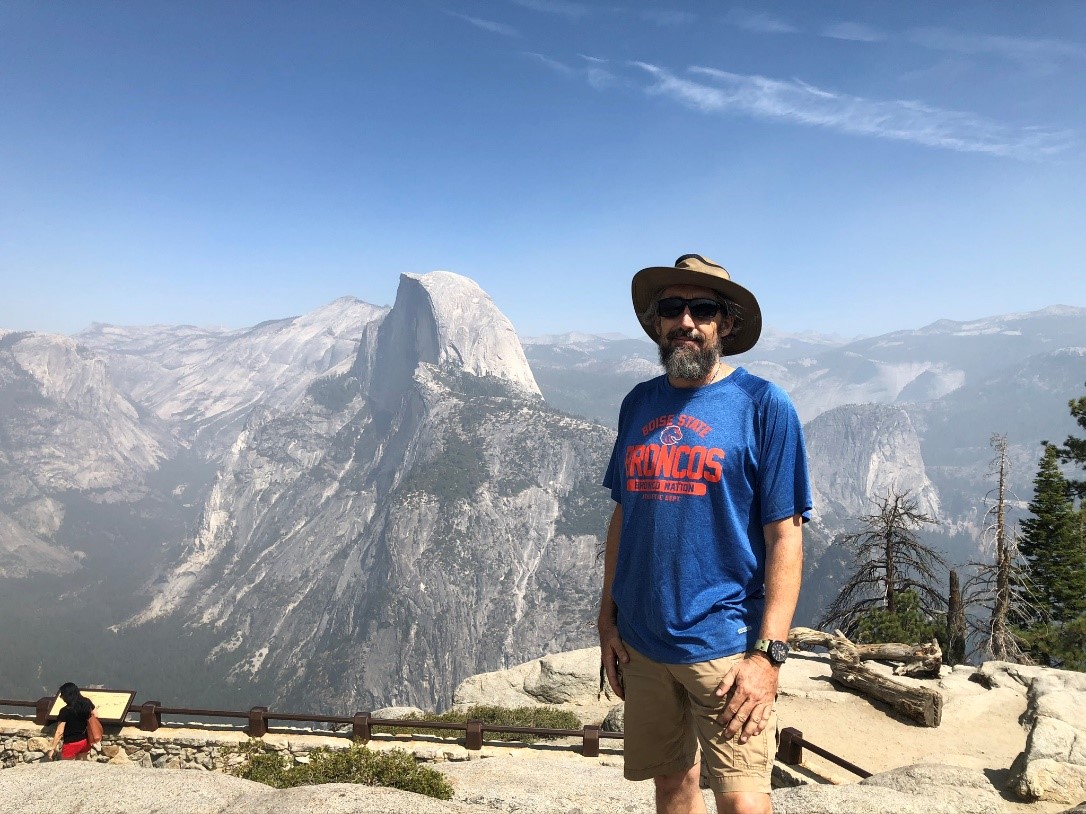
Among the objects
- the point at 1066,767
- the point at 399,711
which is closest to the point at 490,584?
the point at 399,711

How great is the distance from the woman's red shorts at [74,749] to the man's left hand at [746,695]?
13181 mm

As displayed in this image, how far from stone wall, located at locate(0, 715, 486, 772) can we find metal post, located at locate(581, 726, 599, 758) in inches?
76.1

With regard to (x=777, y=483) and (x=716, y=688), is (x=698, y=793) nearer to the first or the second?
(x=716, y=688)

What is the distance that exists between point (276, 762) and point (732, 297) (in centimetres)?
1219

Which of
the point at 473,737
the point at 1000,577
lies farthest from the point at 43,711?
the point at 1000,577

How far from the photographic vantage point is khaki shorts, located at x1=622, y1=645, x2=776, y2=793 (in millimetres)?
3193

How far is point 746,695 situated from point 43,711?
16.2 m

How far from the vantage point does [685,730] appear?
11.9 ft

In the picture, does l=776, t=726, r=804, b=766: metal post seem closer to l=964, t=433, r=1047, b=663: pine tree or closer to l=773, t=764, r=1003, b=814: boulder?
l=773, t=764, r=1003, b=814: boulder

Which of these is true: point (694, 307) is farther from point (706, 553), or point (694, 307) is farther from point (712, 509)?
point (706, 553)

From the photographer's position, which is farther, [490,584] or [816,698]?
[490,584]

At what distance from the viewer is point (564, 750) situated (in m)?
12.4

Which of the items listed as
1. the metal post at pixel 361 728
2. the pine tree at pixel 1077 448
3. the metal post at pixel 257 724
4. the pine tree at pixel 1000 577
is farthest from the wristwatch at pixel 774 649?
the pine tree at pixel 1077 448

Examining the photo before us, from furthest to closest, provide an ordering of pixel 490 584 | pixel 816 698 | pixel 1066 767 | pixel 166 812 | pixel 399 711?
pixel 490 584, pixel 399 711, pixel 816 698, pixel 1066 767, pixel 166 812
